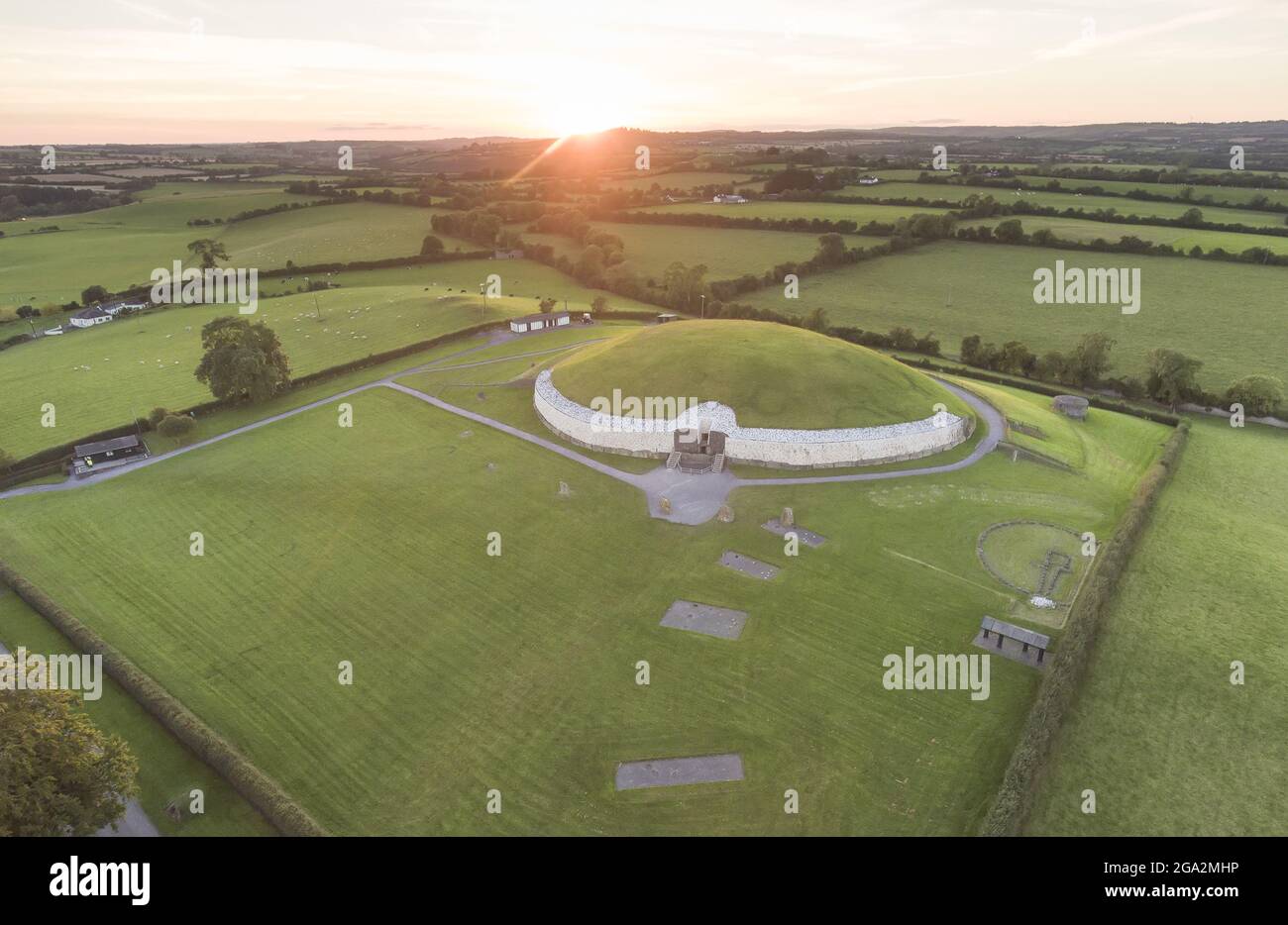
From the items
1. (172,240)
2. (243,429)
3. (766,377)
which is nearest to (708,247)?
(766,377)

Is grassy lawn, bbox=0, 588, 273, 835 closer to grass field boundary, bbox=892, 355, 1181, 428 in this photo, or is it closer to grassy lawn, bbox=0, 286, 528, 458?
grassy lawn, bbox=0, 286, 528, 458

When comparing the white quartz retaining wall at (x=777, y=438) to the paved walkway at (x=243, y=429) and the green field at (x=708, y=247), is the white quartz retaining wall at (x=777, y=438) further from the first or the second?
the green field at (x=708, y=247)

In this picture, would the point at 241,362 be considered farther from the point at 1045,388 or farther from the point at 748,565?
the point at 1045,388

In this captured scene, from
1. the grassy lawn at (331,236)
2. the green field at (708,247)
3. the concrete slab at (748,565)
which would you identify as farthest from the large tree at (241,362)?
the grassy lawn at (331,236)

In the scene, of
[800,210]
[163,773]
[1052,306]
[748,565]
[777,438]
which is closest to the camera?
[163,773]

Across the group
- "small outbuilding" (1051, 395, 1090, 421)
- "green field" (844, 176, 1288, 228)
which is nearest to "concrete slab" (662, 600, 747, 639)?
"small outbuilding" (1051, 395, 1090, 421)
